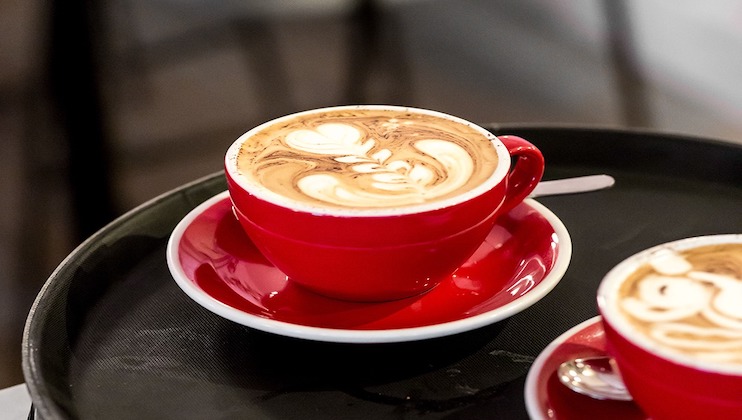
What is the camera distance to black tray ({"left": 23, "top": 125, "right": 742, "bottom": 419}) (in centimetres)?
50

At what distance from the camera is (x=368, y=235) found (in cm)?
51

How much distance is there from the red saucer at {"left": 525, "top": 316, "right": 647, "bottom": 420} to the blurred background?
1183mm

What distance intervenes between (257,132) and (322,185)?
0.36 feet

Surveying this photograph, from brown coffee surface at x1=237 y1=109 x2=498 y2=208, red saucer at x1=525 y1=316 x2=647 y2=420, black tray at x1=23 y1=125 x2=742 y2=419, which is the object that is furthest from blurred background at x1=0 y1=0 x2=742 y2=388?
red saucer at x1=525 y1=316 x2=647 y2=420

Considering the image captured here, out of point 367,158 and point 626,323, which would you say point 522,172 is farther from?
point 626,323

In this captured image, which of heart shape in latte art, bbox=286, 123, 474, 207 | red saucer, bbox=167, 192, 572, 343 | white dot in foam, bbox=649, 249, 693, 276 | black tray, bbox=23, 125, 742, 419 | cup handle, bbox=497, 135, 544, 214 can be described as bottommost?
black tray, bbox=23, 125, 742, 419

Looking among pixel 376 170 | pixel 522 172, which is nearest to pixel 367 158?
pixel 376 170

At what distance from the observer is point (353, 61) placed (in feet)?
5.92

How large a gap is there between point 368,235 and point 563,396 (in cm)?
16

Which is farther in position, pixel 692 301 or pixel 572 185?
pixel 572 185

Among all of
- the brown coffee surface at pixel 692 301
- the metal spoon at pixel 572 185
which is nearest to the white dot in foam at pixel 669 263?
the brown coffee surface at pixel 692 301

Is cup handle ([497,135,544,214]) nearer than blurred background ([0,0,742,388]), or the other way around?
cup handle ([497,135,544,214])

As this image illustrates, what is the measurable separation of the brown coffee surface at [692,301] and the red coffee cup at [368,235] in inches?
5.3

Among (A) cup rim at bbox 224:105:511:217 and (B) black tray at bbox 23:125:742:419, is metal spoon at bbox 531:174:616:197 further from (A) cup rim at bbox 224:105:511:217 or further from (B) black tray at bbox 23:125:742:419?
(A) cup rim at bbox 224:105:511:217
